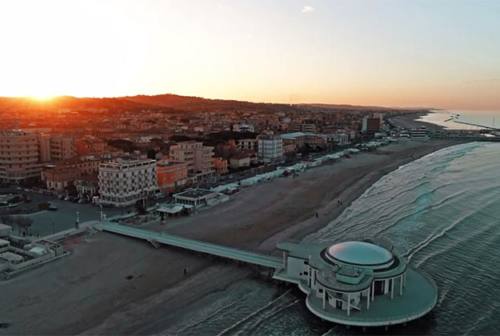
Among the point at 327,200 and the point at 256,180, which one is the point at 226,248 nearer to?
the point at 327,200

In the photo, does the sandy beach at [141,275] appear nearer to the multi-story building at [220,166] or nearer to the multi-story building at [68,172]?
the multi-story building at [220,166]

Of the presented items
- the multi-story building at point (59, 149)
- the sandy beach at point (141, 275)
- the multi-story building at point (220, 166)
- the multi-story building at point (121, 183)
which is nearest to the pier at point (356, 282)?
the sandy beach at point (141, 275)

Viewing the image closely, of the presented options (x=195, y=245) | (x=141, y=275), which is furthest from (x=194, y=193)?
(x=141, y=275)

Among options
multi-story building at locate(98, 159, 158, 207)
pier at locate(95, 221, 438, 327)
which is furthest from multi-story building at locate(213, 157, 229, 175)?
pier at locate(95, 221, 438, 327)

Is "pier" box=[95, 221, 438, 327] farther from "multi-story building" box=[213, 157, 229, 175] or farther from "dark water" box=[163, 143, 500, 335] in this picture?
"multi-story building" box=[213, 157, 229, 175]

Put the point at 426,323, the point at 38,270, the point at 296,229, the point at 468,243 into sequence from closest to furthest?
1. the point at 426,323
2. the point at 38,270
3. the point at 468,243
4. the point at 296,229

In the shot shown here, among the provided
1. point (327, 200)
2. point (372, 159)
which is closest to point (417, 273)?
point (327, 200)
